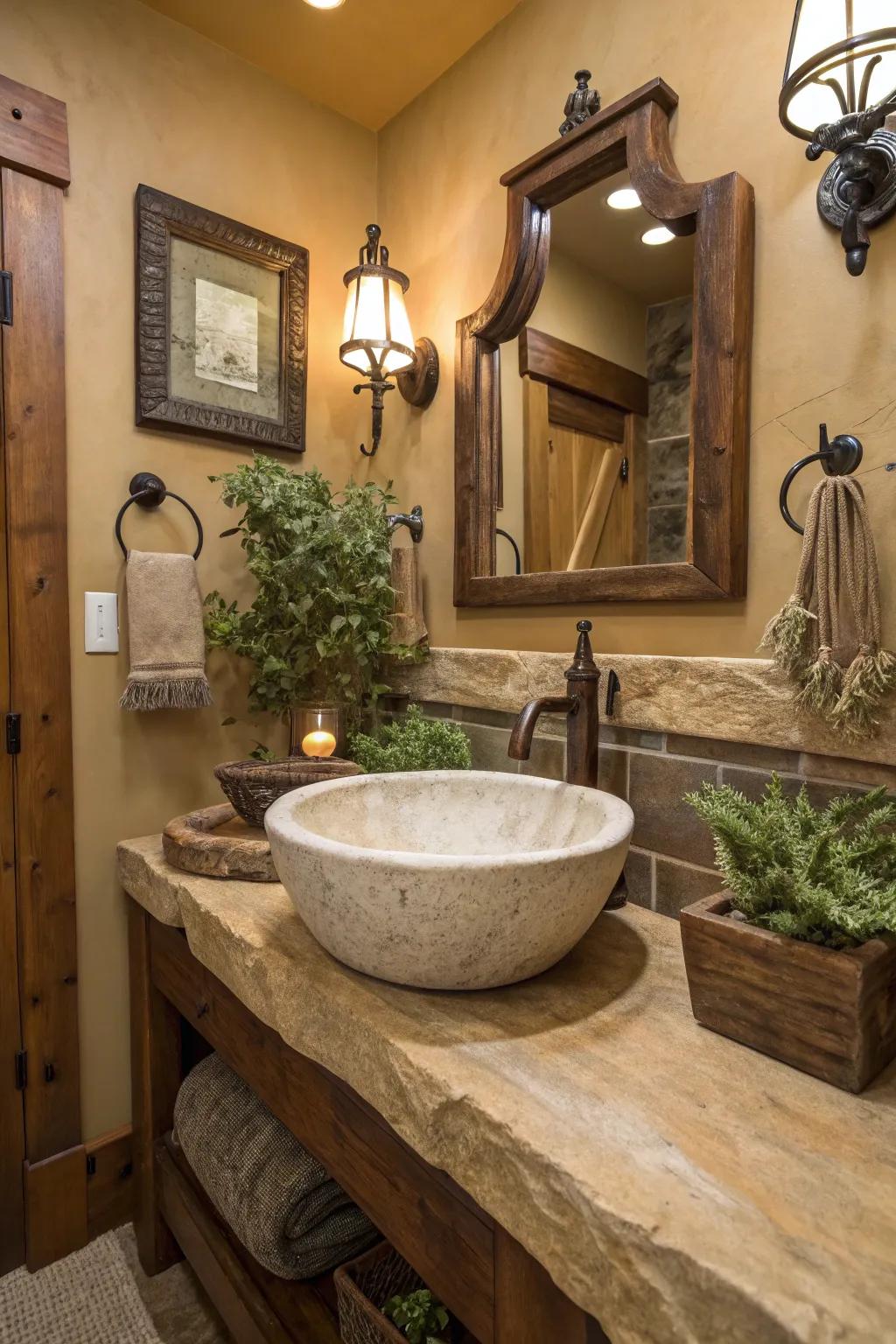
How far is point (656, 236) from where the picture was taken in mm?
1128

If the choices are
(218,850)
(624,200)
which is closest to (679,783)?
(218,850)

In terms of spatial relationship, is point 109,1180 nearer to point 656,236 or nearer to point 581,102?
point 656,236

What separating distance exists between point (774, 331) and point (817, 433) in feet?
0.56

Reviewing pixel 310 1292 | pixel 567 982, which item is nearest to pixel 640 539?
pixel 567 982

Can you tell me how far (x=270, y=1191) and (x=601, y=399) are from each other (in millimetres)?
1390

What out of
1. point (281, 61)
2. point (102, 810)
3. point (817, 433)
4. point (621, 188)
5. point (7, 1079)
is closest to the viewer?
point (817, 433)

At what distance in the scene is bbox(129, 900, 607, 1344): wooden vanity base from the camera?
62 cm

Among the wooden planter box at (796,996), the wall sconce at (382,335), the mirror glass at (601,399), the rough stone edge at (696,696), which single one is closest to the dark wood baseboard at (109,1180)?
the rough stone edge at (696,696)

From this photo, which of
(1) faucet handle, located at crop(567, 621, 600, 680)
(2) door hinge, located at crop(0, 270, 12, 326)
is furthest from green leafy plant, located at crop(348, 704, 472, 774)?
(2) door hinge, located at crop(0, 270, 12, 326)

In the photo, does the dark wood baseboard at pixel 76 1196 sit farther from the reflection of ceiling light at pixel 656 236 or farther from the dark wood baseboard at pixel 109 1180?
the reflection of ceiling light at pixel 656 236

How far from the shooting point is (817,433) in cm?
94

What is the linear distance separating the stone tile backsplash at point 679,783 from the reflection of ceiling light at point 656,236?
795 millimetres

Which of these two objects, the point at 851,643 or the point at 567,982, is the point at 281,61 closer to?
the point at 851,643

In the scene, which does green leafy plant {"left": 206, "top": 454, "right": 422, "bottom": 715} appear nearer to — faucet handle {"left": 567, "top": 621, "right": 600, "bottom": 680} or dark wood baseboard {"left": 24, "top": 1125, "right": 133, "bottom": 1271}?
faucet handle {"left": 567, "top": 621, "right": 600, "bottom": 680}
